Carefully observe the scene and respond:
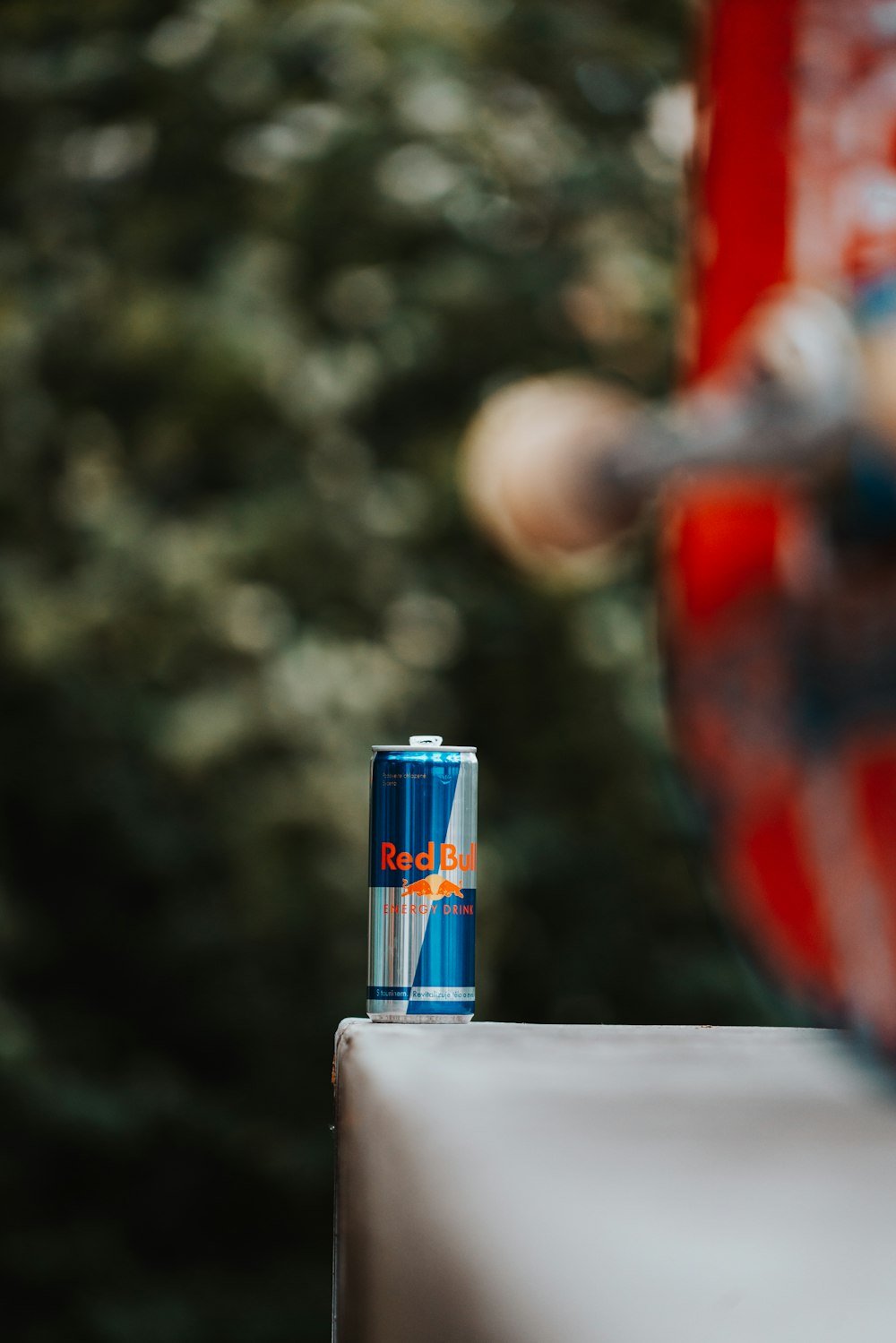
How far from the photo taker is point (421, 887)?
82 cm

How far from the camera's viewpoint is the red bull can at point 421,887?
813mm

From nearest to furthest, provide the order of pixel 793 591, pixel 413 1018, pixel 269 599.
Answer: pixel 793 591
pixel 413 1018
pixel 269 599

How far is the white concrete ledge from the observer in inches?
17.8

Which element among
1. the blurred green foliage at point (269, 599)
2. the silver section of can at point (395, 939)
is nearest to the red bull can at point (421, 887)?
the silver section of can at point (395, 939)

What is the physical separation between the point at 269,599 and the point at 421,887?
5.23 feet

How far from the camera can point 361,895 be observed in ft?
7.80

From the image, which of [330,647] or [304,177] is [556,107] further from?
[330,647]

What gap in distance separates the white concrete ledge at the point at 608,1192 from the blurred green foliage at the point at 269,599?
1656mm

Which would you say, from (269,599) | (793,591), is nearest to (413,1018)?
(793,591)

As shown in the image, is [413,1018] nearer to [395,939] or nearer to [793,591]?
[395,939]

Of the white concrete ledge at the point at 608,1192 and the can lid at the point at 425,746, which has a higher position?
the can lid at the point at 425,746

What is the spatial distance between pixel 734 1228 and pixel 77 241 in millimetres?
2271

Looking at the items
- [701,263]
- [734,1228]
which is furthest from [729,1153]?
[701,263]

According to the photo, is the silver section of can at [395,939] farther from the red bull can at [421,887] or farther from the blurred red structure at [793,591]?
the blurred red structure at [793,591]
